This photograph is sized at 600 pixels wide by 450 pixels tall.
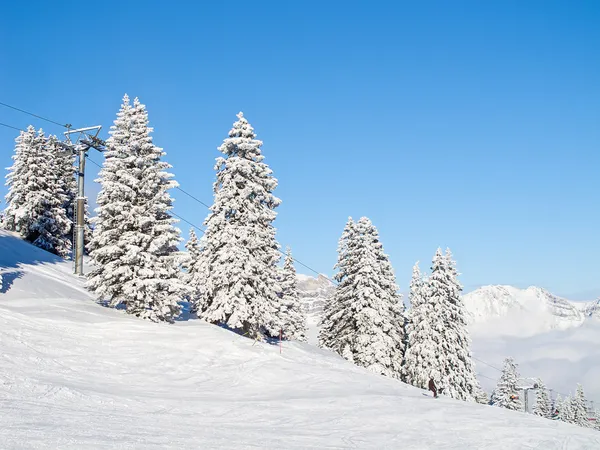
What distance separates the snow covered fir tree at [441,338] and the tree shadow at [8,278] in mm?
27418

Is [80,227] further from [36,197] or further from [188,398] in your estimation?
[188,398]

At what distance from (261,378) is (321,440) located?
29.3ft

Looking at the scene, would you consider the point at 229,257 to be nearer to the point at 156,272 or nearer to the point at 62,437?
the point at 156,272

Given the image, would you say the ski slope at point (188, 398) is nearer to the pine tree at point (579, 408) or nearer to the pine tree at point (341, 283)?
A: the pine tree at point (341, 283)

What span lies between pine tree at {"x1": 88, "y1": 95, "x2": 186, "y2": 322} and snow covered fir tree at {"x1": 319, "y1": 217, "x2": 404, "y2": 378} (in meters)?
14.6

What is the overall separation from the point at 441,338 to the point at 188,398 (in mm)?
27638

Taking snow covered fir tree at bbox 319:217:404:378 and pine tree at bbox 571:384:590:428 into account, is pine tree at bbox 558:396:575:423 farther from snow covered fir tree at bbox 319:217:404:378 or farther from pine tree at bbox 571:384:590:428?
snow covered fir tree at bbox 319:217:404:378

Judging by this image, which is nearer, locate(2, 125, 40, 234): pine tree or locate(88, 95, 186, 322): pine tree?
locate(88, 95, 186, 322): pine tree

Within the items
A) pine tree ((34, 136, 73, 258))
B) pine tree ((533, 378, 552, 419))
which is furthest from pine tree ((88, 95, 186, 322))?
pine tree ((533, 378, 552, 419))

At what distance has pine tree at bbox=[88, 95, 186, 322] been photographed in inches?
1162

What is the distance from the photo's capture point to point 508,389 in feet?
243

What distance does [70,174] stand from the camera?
6019 centimetres

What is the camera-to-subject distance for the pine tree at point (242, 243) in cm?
3180

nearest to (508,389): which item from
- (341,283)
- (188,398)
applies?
(341,283)
